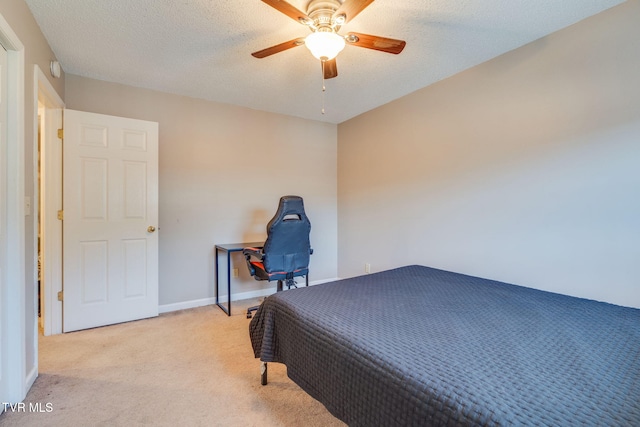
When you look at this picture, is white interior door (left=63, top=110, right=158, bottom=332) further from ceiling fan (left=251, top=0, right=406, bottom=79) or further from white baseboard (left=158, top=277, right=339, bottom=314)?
ceiling fan (left=251, top=0, right=406, bottom=79)

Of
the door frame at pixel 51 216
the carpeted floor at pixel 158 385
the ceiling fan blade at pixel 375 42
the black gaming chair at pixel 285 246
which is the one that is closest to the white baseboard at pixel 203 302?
the carpeted floor at pixel 158 385

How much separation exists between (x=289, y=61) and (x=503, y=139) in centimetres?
187

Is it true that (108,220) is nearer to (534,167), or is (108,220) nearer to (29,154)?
(29,154)

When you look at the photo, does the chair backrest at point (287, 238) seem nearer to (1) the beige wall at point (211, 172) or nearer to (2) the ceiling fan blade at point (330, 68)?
(1) the beige wall at point (211, 172)

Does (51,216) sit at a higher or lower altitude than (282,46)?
lower

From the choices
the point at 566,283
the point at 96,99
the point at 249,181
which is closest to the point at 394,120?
the point at 249,181

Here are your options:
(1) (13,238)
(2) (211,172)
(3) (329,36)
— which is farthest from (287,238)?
(1) (13,238)

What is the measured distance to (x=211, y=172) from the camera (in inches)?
134

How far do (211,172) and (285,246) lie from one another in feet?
4.41

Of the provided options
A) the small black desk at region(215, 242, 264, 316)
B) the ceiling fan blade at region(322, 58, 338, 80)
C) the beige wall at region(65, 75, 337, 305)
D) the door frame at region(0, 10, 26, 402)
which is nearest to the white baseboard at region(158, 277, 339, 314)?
the beige wall at region(65, 75, 337, 305)

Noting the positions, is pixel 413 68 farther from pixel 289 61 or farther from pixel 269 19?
pixel 269 19

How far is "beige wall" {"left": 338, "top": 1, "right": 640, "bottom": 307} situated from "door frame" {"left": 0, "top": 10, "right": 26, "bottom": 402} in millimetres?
3078

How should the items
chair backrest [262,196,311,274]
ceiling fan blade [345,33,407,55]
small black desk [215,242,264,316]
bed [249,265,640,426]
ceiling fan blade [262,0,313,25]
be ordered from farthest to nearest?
1. small black desk [215,242,264,316]
2. chair backrest [262,196,311,274]
3. ceiling fan blade [345,33,407,55]
4. ceiling fan blade [262,0,313,25]
5. bed [249,265,640,426]

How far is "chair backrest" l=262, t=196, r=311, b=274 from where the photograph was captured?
8.82 ft
